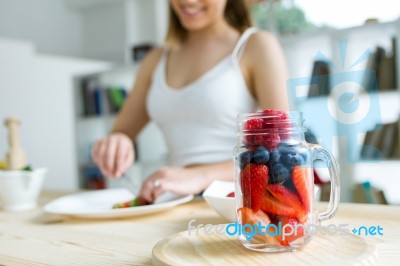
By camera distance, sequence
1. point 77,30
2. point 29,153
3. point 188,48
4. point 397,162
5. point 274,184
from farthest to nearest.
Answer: point 77,30 < point 29,153 < point 397,162 < point 188,48 < point 274,184

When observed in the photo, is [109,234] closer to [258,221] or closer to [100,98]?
[258,221]

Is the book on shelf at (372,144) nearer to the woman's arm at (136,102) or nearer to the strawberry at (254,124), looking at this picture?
the woman's arm at (136,102)

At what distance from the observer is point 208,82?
1281 millimetres

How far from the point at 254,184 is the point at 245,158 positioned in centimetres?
4

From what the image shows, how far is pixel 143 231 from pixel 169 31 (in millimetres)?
905

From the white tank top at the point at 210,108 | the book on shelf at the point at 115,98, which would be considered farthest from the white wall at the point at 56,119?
the white tank top at the point at 210,108

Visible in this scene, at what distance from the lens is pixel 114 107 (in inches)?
148

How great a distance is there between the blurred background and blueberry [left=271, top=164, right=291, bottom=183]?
1861mm

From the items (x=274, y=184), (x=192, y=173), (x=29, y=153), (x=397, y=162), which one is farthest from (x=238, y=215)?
(x=29, y=153)

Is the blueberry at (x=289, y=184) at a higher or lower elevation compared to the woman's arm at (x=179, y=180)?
higher

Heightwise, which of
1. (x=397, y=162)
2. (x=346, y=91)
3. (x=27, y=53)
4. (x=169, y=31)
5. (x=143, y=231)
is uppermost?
(x=27, y=53)

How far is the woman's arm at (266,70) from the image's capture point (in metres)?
1.19

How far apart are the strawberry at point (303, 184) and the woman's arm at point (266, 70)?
65cm

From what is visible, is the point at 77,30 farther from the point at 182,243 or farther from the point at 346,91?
the point at 182,243
